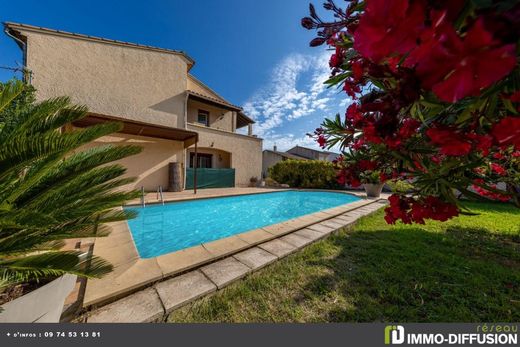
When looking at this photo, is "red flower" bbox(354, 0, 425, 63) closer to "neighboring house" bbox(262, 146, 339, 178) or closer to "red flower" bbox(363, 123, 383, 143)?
"red flower" bbox(363, 123, 383, 143)

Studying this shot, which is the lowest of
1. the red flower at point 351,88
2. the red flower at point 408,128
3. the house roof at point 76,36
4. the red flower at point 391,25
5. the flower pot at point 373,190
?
the flower pot at point 373,190

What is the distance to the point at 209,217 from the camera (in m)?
7.08

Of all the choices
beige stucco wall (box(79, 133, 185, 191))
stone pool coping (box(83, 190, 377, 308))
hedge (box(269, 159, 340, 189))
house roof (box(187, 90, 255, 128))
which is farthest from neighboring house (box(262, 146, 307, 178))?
stone pool coping (box(83, 190, 377, 308))

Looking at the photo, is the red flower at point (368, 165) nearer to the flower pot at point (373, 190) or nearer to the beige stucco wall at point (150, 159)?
the flower pot at point (373, 190)

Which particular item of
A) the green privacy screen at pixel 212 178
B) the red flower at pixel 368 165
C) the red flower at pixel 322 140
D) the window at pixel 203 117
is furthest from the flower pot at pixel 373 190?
the window at pixel 203 117

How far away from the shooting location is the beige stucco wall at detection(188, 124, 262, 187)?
11945 millimetres

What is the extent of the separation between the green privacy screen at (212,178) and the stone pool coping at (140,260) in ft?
23.4

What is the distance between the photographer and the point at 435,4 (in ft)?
1.72

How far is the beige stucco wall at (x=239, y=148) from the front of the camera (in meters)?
11.9

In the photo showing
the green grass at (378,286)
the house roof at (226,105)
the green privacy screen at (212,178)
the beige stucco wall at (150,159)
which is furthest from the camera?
the house roof at (226,105)

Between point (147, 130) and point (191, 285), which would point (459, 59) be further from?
point (147, 130)

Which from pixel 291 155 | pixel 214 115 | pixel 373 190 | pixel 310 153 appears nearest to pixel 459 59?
pixel 373 190

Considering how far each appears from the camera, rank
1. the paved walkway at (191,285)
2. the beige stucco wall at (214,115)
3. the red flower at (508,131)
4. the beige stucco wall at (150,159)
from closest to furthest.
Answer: the red flower at (508,131)
the paved walkway at (191,285)
the beige stucco wall at (150,159)
the beige stucco wall at (214,115)

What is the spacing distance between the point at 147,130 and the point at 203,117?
5.46 meters
